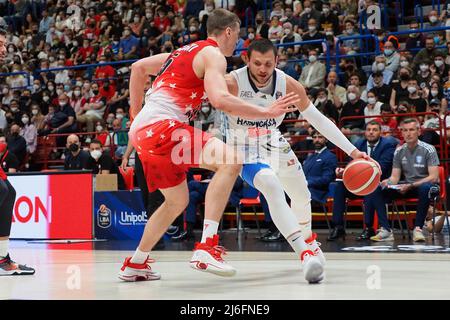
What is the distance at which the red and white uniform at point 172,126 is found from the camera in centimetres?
526

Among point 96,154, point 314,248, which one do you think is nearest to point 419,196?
point 314,248

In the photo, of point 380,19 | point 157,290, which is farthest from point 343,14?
point 157,290

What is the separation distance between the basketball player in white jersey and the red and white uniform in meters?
0.49

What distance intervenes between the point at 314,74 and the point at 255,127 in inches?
342

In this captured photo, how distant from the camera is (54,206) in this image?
11242 millimetres

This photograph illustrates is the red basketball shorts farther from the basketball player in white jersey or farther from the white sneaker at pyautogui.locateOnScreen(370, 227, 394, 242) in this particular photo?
the white sneaker at pyautogui.locateOnScreen(370, 227, 394, 242)

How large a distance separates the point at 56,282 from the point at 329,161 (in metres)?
5.60

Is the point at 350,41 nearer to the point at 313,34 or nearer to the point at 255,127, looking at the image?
the point at 313,34

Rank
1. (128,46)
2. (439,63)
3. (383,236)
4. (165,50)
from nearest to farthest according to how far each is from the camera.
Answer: (383,236), (439,63), (165,50), (128,46)

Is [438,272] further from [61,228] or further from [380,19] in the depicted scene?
[380,19]

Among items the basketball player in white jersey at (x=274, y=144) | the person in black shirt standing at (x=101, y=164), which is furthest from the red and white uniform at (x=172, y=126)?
the person in black shirt standing at (x=101, y=164)

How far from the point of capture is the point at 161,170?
5.31m

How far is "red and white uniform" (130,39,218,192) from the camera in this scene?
5.26 metres
